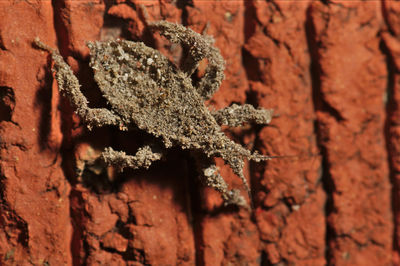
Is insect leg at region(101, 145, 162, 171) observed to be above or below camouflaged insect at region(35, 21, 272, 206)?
below

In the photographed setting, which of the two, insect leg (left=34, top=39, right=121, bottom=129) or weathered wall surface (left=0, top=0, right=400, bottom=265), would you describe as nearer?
insect leg (left=34, top=39, right=121, bottom=129)

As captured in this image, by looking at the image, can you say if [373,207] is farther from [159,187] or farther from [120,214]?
[120,214]

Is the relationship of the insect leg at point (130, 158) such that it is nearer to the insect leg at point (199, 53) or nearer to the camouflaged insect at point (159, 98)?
the camouflaged insect at point (159, 98)

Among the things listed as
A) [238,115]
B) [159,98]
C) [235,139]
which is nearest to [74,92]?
[159,98]

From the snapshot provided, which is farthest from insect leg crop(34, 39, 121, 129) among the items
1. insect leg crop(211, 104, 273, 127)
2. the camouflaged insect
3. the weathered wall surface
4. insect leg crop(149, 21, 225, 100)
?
insect leg crop(211, 104, 273, 127)

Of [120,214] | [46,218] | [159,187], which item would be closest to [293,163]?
[159,187]

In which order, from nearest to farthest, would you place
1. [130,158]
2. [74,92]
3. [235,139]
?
1. [74,92]
2. [130,158]
3. [235,139]

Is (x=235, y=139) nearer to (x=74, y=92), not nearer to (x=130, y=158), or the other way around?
(x=130, y=158)

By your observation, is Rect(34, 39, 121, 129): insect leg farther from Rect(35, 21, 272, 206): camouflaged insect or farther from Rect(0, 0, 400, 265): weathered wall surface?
Rect(0, 0, 400, 265): weathered wall surface
